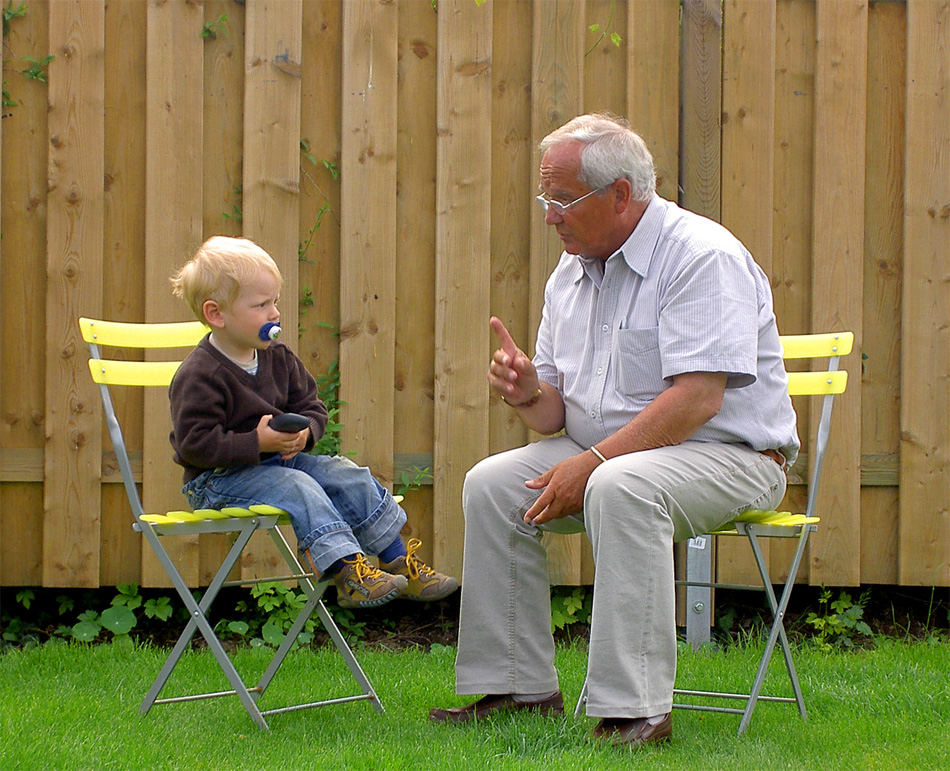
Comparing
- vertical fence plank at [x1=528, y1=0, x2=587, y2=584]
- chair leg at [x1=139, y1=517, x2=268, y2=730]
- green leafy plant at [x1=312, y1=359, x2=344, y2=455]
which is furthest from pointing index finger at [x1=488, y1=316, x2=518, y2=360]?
green leafy plant at [x1=312, y1=359, x2=344, y2=455]

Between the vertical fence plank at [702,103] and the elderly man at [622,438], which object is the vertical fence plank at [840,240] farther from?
the elderly man at [622,438]

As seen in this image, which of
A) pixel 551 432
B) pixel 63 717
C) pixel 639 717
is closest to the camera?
pixel 639 717

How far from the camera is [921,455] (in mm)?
4051

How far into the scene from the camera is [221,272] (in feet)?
10.2

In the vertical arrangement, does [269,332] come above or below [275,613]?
above

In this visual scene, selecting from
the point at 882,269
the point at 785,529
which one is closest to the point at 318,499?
the point at 785,529

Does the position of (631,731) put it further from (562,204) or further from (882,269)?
(882,269)

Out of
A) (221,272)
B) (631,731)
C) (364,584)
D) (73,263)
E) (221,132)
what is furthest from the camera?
(221,132)

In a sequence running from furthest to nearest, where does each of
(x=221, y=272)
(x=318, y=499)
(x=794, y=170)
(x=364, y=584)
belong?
1. (x=794, y=170)
2. (x=221, y=272)
3. (x=318, y=499)
4. (x=364, y=584)

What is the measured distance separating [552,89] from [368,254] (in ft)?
2.65

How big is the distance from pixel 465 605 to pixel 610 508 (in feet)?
1.87

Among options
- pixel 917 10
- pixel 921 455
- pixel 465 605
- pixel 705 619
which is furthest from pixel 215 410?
pixel 917 10

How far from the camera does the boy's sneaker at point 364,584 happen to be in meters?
2.86

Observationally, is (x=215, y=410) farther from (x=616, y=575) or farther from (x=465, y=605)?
(x=616, y=575)
